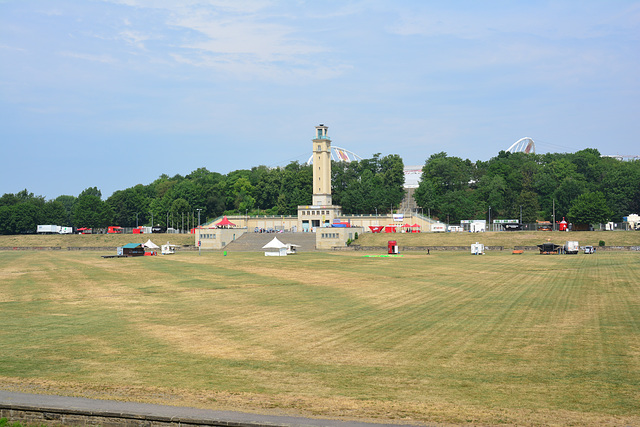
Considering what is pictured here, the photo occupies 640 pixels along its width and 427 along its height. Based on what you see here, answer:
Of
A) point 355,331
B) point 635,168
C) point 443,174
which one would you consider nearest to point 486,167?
point 443,174

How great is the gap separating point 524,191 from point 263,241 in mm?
75263

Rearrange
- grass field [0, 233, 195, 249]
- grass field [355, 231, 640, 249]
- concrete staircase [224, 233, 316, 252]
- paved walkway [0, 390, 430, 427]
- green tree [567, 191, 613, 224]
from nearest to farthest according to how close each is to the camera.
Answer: paved walkway [0, 390, 430, 427] < grass field [355, 231, 640, 249] < concrete staircase [224, 233, 316, 252] < green tree [567, 191, 613, 224] < grass field [0, 233, 195, 249]

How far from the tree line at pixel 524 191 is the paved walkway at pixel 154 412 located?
118 meters

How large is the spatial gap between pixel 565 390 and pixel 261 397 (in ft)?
29.0

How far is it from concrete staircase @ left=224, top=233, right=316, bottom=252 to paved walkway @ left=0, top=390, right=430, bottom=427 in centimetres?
8604

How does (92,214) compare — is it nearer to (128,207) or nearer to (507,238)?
(128,207)

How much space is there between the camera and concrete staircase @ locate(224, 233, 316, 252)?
107m

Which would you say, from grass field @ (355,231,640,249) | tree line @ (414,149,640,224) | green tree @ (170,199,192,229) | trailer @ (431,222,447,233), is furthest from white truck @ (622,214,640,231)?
green tree @ (170,199,192,229)

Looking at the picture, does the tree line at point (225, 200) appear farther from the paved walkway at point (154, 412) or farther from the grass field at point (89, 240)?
the paved walkway at point (154, 412)

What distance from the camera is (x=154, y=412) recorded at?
15273 mm

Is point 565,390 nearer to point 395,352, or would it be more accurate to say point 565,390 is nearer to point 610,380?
point 610,380

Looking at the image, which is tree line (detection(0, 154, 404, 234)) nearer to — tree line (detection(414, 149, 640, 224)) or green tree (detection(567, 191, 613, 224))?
tree line (detection(414, 149, 640, 224))

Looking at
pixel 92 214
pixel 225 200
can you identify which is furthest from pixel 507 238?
pixel 92 214

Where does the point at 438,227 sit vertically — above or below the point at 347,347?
above
